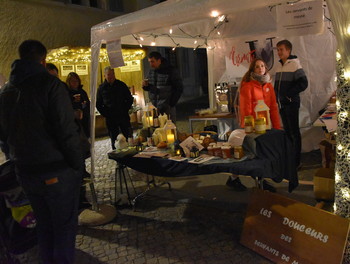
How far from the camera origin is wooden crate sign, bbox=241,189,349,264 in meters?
2.46

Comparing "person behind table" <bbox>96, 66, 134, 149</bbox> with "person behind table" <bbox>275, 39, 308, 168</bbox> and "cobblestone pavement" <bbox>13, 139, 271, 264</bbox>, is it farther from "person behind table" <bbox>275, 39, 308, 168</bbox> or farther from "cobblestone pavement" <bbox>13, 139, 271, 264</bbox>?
"person behind table" <bbox>275, 39, 308, 168</bbox>

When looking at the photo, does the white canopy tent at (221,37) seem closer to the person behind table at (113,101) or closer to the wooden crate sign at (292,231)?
the person behind table at (113,101)

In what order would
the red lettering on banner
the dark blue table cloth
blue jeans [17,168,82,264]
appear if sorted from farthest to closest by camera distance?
the red lettering on banner
the dark blue table cloth
blue jeans [17,168,82,264]

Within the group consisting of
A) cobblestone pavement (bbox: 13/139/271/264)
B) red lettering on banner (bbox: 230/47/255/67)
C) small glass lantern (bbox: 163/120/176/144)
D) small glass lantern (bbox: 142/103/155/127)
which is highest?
red lettering on banner (bbox: 230/47/255/67)

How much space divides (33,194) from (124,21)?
7.97ft

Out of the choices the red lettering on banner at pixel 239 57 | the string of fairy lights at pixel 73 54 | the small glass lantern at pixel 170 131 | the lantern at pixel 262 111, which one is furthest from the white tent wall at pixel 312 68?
the string of fairy lights at pixel 73 54

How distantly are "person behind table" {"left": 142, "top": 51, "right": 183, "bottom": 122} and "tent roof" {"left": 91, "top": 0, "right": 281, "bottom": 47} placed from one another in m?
0.55

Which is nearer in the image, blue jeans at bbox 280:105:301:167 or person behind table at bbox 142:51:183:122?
blue jeans at bbox 280:105:301:167

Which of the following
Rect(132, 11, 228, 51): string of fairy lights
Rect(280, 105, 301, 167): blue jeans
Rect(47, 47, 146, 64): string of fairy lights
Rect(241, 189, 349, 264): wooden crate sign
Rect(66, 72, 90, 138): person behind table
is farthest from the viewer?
Rect(47, 47, 146, 64): string of fairy lights

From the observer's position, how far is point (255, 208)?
306cm

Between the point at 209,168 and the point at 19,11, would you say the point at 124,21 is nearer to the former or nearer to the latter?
the point at 209,168

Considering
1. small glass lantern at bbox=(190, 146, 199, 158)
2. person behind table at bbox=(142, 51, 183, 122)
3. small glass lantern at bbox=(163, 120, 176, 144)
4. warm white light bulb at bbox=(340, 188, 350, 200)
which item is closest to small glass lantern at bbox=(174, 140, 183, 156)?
small glass lantern at bbox=(190, 146, 199, 158)

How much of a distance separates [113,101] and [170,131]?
7.52ft

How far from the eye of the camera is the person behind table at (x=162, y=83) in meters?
5.39
